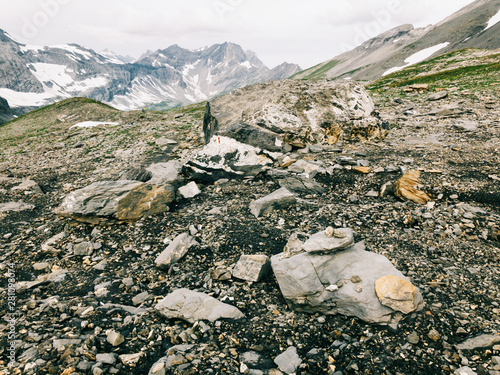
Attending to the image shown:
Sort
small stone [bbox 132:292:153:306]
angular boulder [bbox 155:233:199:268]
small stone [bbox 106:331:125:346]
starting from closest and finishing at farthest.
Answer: small stone [bbox 106:331:125:346] → small stone [bbox 132:292:153:306] → angular boulder [bbox 155:233:199:268]

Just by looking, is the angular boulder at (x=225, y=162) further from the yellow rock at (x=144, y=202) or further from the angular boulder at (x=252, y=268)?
the angular boulder at (x=252, y=268)

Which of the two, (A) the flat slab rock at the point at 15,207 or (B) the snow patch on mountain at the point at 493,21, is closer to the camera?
(A) the flat slab rock at the point at 15,207

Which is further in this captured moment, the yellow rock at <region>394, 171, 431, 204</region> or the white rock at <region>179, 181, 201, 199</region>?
the white rock at <region>179, 181, 201, 199</region>

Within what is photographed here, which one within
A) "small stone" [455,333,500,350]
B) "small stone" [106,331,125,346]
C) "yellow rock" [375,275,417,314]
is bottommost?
"small stone" [455,333,500,350]

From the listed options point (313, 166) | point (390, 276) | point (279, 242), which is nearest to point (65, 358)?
point (279, 242)

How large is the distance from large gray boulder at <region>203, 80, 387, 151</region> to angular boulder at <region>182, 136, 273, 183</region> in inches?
25.9

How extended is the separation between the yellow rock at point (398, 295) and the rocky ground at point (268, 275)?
0.26 meters

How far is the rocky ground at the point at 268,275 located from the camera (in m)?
4.48

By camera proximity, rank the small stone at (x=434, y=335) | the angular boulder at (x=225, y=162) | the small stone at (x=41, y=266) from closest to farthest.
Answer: the small stone at (x=434, y=335) → the small stone at (x=41, y=266) → the angular boulder at (x=225, y=162)

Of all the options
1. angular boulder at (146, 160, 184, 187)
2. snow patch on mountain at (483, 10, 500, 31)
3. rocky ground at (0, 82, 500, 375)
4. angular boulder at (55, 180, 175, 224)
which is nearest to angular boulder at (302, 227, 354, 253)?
rocky ground at (0, 82, 500, 375)

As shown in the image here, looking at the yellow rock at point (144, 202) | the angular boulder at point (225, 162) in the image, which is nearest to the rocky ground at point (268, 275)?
the yellow rock at point (144, 202)

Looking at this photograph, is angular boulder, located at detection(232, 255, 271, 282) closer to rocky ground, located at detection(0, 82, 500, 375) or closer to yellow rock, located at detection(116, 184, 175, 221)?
rocky ground, located at detection(0, 82, 500, 375)

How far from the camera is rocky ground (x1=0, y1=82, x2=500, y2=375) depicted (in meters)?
4.48

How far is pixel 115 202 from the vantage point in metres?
9.68
